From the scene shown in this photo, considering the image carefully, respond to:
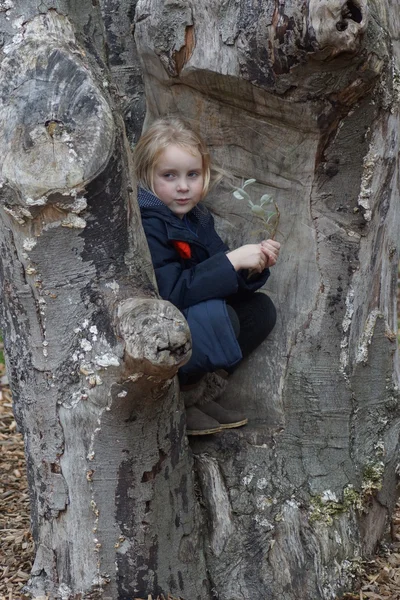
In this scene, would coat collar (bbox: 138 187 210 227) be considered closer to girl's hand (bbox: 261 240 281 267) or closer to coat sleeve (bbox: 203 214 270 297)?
coat sleeve (bbox: 203 214 270 297)

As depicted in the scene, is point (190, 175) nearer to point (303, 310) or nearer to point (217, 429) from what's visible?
point (303, 310)

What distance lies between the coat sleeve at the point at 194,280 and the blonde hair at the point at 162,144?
32cm

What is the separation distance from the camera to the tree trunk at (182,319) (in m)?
2.61

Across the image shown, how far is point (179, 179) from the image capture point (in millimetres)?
3344

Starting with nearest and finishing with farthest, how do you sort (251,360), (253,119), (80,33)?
(80,33), (253,119), (251,360)

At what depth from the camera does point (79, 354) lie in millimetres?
2746

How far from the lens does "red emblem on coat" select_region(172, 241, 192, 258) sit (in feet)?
10.8

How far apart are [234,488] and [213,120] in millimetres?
1411

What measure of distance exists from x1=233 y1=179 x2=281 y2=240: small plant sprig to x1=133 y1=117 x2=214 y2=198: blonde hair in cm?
16

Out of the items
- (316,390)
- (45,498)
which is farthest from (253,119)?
(45,498)

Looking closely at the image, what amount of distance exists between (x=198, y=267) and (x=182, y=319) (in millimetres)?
687

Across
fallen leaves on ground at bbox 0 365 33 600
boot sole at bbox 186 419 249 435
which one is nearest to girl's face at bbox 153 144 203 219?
boot sole at bbox 186 419 249 435

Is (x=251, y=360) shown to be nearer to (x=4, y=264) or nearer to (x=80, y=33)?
(x=4, y=264)

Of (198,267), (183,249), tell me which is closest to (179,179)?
(183,249)
